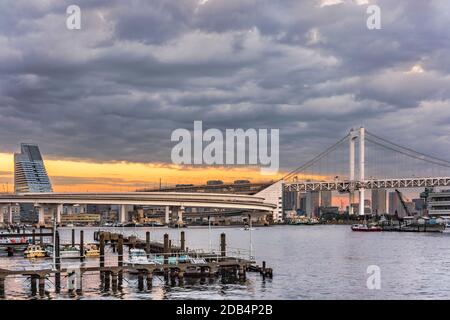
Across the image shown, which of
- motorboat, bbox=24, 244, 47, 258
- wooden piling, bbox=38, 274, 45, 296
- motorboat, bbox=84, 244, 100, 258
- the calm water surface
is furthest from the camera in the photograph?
motorboat, bbox=24, 244, 47, 258

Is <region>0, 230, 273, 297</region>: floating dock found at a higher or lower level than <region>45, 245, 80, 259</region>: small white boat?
higher

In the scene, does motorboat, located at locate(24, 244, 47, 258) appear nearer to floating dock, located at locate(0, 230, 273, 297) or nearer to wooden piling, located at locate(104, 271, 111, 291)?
floating dock, located at locate(0, 230, 273, 297)

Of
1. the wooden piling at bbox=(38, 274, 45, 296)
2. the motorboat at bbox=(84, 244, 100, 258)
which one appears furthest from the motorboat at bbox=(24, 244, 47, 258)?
the wooden piling at bbox=(38, 274, 45, 296)

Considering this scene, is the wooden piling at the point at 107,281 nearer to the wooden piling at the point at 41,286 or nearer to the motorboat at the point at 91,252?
the wooden piling at the point at 41,286

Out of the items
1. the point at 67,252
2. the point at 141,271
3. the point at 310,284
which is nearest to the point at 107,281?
the point at 141,271

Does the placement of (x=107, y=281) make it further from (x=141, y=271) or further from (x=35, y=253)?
(x=35, y=253)

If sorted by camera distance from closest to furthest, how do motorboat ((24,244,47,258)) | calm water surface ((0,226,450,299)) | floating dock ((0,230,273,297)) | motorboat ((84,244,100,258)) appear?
floating dock ((0,230,273,297)), calm water surface ((0,226,450,299)), motorboat ((84,244,100,258)), motorboat ((24,244,47,258))

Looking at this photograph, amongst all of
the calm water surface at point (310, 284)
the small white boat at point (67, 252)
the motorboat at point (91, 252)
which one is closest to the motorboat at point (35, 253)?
the small white boat at point (67, 252)

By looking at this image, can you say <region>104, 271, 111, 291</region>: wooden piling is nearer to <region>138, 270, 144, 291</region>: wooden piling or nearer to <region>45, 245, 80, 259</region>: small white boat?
<region>138, 270, 144, 291</region>: wooden piling

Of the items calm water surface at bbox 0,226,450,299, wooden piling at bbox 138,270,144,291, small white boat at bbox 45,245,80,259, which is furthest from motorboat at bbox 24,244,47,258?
wooden piling at bbox 138,270,144,291

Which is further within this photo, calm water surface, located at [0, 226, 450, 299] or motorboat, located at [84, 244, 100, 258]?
motorboat, located at [84, 244, 100, 258]

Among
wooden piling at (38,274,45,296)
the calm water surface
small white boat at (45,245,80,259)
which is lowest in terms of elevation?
the calm water surface
